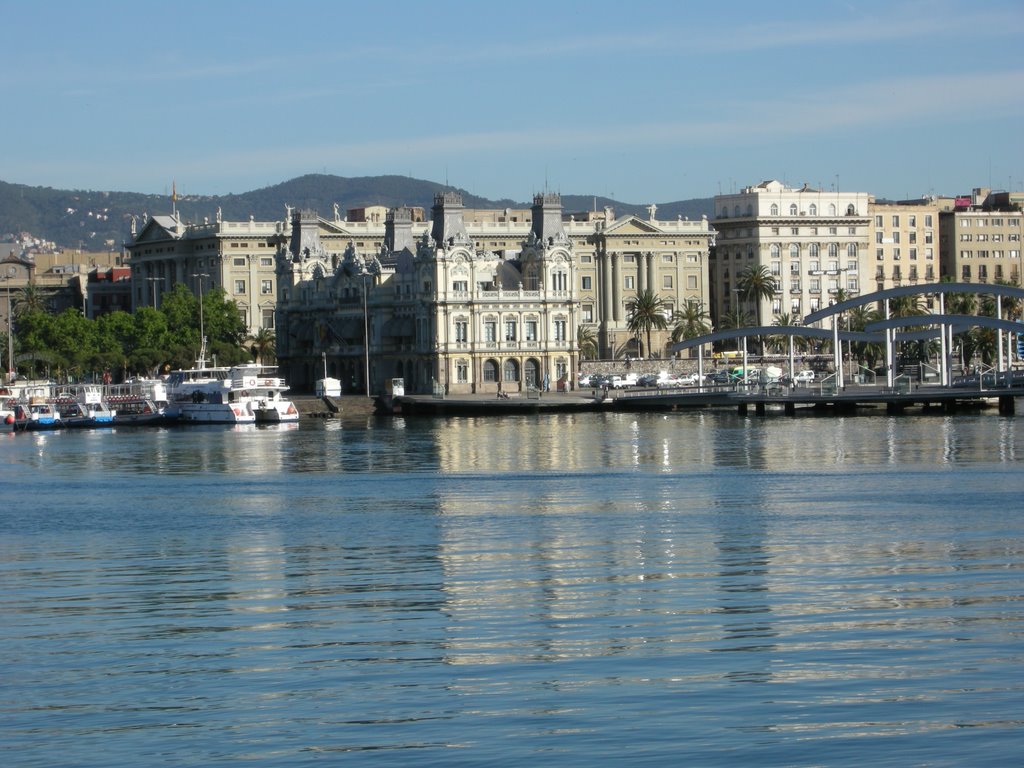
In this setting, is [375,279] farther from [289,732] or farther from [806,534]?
[289,732]

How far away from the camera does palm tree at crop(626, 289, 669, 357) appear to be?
581 feet

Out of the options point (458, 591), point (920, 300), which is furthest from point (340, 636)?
point (920, 300)

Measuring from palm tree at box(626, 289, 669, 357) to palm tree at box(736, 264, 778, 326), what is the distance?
7897 mm

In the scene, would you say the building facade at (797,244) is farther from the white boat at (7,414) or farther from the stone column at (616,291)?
the white boat at (7,414)

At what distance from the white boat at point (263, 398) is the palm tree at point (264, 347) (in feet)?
146

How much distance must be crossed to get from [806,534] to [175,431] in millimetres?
74411

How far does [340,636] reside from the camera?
36.0 meters

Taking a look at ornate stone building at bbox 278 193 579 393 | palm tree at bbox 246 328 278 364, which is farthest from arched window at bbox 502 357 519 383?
palm tree at bbox 246 328 278 364

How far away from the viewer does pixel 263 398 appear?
12731cm

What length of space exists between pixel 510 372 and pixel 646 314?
3601cm

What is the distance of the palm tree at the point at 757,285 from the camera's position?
18425 cm

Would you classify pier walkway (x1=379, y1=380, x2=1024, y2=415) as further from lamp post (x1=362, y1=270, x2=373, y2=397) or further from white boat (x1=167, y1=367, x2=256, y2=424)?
white boat (x1=167, y1=367, x2=256, y2=424)

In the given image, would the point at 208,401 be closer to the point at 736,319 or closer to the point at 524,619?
the point at 736,319

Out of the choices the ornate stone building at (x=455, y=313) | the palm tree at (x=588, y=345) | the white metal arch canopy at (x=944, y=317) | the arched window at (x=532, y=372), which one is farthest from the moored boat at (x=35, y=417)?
the palm tree at (x=588, y=345)
